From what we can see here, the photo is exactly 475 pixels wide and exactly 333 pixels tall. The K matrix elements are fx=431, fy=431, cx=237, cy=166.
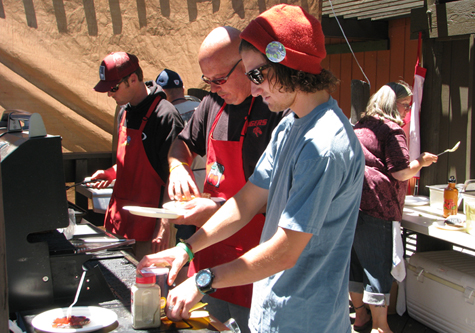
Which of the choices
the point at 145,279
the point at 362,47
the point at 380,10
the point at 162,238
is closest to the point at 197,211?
the point at 145,279

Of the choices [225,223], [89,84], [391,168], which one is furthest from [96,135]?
[225,223]

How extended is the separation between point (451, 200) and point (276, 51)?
2.64 meters

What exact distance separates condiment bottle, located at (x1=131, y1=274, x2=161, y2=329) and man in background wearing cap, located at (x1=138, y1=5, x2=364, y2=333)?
0.14ft

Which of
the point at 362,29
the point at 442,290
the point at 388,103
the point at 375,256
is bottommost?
the point at 442,290

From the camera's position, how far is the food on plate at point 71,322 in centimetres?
124

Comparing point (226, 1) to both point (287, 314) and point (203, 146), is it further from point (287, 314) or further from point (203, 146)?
point (287, 314)

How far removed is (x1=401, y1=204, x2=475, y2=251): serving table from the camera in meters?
2.78

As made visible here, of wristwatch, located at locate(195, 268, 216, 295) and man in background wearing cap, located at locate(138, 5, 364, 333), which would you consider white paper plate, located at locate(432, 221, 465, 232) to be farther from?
wristwatch, located at locate(195, 268, 216, 295)

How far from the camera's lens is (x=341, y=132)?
1.11 metres

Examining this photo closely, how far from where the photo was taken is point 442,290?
318 centimetres

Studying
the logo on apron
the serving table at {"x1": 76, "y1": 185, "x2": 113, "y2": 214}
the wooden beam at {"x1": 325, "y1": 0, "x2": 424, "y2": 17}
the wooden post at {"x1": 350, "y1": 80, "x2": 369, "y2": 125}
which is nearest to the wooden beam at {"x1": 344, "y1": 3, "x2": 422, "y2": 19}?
the wooden beam at {"x1": 325, "y1": 0, "x2": 424, "y2": 17}

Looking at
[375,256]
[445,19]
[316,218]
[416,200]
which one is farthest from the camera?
[416,200]

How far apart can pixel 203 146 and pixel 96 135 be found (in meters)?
2.46

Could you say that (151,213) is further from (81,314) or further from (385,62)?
(385,62)
